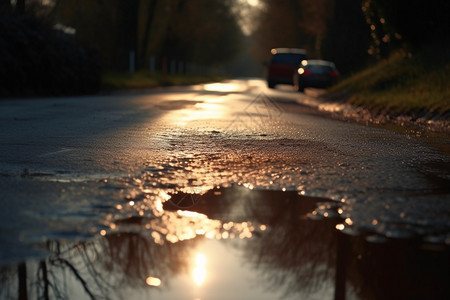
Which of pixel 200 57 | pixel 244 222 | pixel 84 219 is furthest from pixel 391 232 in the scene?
pixel 200 57

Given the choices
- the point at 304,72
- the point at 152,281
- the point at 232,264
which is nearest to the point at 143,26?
the point at 304,72

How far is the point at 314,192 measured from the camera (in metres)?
6.12

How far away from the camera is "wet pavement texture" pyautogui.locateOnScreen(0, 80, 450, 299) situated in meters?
3.64

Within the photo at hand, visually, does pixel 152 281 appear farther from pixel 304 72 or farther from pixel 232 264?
pixel 304 72

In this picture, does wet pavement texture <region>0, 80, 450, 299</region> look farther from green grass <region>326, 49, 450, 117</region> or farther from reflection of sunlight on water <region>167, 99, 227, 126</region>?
green grass <region>326, 49, 450, 117</region>

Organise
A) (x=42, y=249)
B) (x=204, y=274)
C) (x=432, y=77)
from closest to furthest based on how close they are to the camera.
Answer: (x=204, y=274)
(x=42, y=249)
(x=432, y=77)

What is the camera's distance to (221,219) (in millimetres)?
5027

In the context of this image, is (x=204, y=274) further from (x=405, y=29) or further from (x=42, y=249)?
(x=405, y=29)

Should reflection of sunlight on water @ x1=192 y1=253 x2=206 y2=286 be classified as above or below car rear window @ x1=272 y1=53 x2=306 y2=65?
below

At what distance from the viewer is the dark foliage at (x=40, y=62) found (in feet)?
67.5

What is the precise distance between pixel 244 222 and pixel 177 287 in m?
1.47

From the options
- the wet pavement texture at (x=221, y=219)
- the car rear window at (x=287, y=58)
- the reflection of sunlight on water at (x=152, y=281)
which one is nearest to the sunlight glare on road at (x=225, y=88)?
the car rear window at (x=287, y=58)

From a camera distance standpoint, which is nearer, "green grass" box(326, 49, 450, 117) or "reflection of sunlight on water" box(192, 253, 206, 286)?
"reflection of sunlight on water" box(192, 253, 206, 286)

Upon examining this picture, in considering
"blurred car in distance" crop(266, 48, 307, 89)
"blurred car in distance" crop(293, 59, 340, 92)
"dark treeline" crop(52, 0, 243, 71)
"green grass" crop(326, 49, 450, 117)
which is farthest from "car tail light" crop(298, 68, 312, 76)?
"dark treeline" crop(52, 0, 243, 71)
